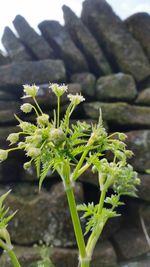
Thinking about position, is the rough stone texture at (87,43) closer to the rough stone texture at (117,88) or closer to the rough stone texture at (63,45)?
the rough stone texture at (63,45)

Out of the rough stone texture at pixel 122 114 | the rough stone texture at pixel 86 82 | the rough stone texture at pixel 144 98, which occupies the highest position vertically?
the rough stone texture at pixel 86 82

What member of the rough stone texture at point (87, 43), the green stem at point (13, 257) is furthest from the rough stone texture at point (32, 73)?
the green stem at point (13, 257)

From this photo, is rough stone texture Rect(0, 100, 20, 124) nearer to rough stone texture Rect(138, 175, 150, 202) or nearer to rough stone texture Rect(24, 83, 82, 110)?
rough stone texture Rect(24, 83, 82, 110)

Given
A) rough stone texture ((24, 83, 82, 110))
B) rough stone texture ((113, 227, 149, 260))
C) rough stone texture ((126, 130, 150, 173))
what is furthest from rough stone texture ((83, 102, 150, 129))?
rough stone texture ((113, 227, 149, 260))

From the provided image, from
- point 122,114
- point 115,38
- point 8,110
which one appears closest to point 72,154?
point 122,114

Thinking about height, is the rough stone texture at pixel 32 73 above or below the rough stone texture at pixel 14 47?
below

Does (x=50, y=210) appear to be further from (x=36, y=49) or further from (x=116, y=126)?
(x=36, y=49)
